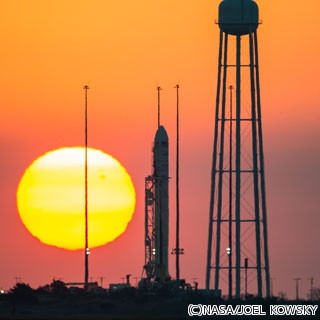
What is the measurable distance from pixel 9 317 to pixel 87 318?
5083mm

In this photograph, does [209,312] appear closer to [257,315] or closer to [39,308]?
[257,315]

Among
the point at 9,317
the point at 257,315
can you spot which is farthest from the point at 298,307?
the point at 9,317

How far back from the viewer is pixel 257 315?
616 ft

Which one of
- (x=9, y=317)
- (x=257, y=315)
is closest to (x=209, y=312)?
(x=257, y=315)

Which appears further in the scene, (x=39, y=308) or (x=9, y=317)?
(x=39, y=308)

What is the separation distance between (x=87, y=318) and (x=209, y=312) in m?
10.7

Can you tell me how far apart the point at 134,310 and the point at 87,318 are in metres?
14.7

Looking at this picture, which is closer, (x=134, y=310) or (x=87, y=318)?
(x=87, y=318)

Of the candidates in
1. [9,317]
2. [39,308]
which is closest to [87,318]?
[9,317]

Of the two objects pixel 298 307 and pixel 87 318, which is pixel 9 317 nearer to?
pixel 87 318

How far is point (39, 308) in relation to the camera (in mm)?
199000

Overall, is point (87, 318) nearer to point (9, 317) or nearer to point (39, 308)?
point (9, 317)

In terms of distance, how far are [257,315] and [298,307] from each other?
424 inches

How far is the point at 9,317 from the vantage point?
18150cm
